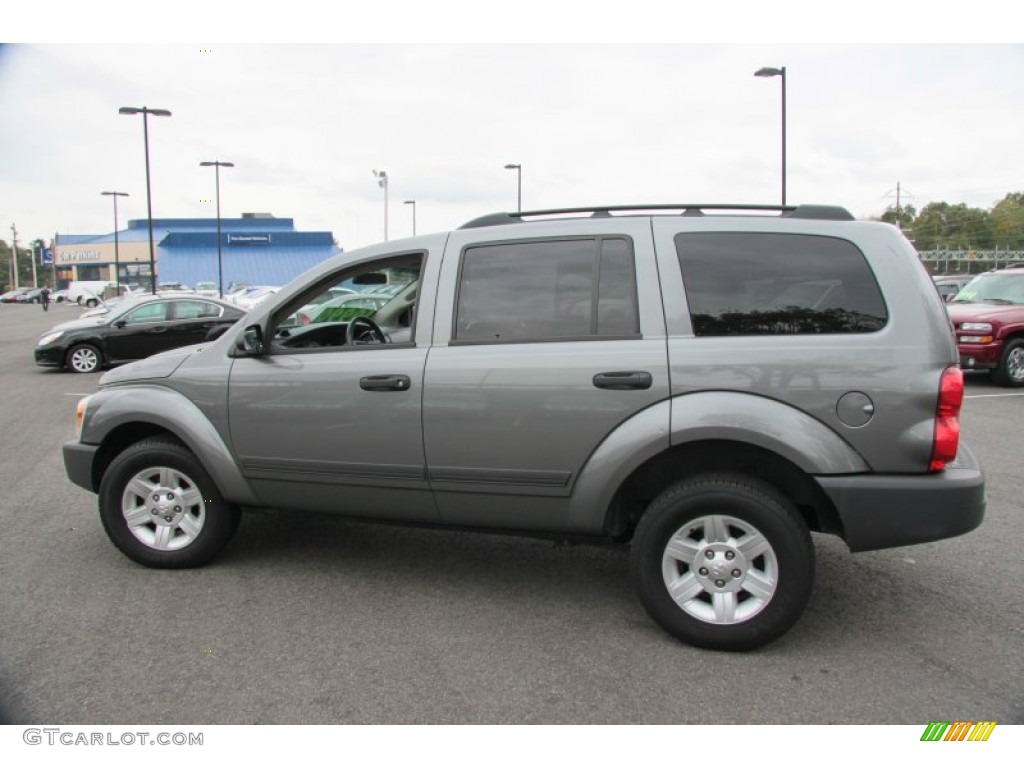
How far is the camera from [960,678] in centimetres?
313

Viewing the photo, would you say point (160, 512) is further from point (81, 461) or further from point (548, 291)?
point (548, 291)

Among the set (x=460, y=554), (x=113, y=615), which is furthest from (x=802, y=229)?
(x=113, y=615)

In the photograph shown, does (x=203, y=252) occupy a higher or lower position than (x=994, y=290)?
higher

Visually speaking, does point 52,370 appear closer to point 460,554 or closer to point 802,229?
point 460,554

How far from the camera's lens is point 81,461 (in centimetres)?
445

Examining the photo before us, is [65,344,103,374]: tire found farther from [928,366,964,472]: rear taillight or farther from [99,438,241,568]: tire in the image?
[928,366,964,472]: rear taillight

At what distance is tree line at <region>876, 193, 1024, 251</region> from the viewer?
97200 mm

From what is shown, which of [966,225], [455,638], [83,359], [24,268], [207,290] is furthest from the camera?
[24,268]

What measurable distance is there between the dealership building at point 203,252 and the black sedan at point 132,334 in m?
61.3

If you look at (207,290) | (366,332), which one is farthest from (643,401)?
(207,290)

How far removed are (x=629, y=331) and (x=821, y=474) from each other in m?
1.01

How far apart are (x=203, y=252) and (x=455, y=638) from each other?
86.9 meters

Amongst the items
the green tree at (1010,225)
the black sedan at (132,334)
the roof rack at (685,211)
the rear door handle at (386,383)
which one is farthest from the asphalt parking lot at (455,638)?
the green tree at (1010,225)

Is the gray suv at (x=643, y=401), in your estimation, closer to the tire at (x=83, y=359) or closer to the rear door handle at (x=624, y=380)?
the rear door handle at (x=624, y=380)
